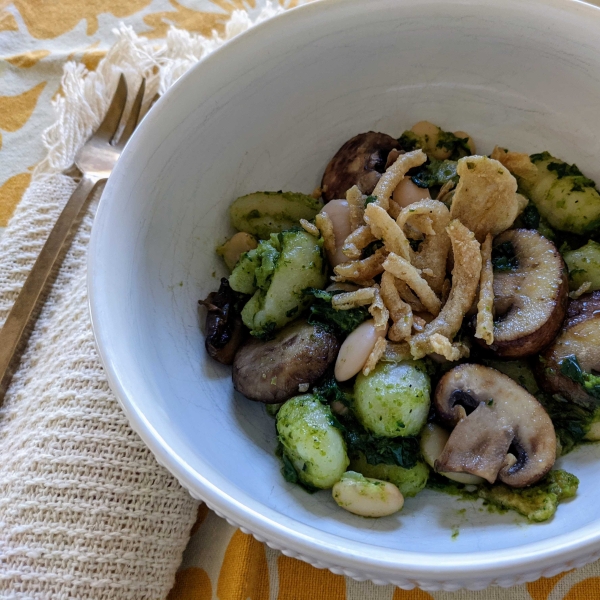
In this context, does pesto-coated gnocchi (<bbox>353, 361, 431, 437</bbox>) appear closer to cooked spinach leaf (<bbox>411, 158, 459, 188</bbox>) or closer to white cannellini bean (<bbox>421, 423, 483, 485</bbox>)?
white cannellini bean (<bbox>421, 423, 483, 485</bbox>)

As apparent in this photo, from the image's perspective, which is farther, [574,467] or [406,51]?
[406,51]

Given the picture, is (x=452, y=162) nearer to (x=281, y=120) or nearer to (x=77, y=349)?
(x=281, y=120)

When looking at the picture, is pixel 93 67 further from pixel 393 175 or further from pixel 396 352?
pixel 396 352

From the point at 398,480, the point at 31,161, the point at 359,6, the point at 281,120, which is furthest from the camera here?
the point at 31,161

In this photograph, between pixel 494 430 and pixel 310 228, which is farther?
pixel 310 228

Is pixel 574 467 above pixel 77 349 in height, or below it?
above

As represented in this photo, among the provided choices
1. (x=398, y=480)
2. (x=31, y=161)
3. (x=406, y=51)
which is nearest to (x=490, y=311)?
(x=398, y=480)

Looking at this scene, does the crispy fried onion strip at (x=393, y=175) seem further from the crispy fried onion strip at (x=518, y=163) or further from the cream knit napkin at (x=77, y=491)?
the cream knit napkin at (x=77, y=491)

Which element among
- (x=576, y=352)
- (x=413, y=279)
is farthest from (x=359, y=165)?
(x=576, y=352)
